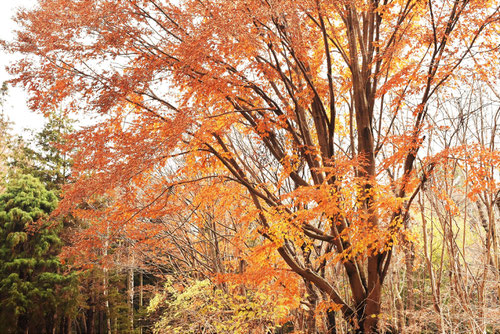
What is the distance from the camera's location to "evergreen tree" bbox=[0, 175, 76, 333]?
47.9 feet

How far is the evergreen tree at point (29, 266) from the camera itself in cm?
1460

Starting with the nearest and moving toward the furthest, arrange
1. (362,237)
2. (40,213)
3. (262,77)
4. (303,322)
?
1. (362,237)
2. (262,77)
3. (303,322)
4. (40,213)

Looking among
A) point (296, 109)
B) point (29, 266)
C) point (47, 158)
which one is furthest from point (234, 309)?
point (47, 158)

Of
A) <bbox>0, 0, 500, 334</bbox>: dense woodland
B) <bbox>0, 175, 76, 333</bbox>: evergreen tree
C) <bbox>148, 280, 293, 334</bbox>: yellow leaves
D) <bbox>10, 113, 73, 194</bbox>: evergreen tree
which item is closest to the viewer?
<bbox>0, 0, 500, 334</bbox>: dense woodland

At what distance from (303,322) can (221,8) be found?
765 cm

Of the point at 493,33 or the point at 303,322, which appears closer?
the point at 493,33

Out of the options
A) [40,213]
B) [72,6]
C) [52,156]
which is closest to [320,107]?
[72,6]

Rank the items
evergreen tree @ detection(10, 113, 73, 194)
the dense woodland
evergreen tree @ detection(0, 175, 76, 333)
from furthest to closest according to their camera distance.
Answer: evergreen tree @ detection(10, 113, 73, 194), evergreen tree @ detection(0, 175, 76, 333), the dense woodland

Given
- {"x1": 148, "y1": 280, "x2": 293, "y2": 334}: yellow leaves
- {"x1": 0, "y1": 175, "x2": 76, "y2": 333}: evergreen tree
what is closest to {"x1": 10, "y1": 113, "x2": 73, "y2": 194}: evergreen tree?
{"x1": 0, "y1": 175, "x2": 76, "y2": 333}: evergreen tree

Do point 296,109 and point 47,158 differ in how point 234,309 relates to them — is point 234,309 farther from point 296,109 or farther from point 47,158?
point 47,158

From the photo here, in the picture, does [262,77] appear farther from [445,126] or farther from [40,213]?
[40,213]

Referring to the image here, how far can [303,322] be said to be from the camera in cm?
962

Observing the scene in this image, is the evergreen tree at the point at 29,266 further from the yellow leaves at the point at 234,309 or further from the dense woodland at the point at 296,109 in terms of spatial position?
the dense woodland at the point at 296,109

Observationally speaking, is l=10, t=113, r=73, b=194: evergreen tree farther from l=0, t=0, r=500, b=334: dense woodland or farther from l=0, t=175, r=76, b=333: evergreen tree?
l=0, t=0, r=500, b=334: dense woodland
